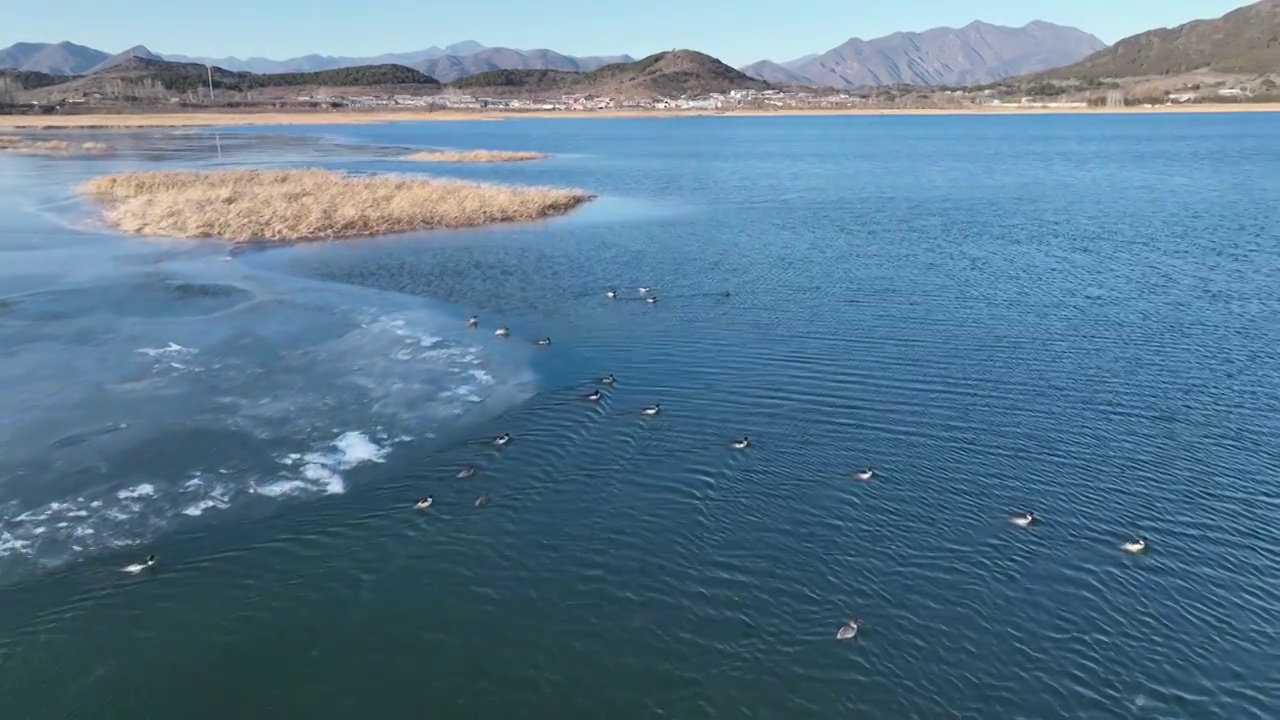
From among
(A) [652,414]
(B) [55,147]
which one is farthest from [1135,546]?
(B) [55,147]

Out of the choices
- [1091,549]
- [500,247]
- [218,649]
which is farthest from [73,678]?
[500,247]

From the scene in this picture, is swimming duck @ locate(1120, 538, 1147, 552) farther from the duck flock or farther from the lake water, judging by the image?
the lake water

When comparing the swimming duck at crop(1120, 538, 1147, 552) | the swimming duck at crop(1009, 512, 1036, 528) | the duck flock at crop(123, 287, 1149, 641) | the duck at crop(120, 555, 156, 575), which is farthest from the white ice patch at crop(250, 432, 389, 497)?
the swimming duck at crop(1120, 538, 1147, 552)

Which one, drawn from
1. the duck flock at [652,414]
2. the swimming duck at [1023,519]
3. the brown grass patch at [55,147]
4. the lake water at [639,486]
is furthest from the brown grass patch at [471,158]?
the swimming duck at [1023,519]

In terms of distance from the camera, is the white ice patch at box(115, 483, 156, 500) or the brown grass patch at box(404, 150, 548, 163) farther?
the brown grass patch at box(404, 150, 548, 163)

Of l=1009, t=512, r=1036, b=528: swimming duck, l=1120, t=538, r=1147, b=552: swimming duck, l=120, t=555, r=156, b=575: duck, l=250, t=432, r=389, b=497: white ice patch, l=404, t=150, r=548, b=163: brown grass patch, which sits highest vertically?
l=404, t=150, r=548, b=163: brown grass patch

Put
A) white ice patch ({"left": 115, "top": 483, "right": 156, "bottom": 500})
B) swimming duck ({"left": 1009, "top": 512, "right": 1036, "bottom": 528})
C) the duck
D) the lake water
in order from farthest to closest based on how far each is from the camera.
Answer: white ice patch ({"left": 115, "top": 483, "right": 156, "bottom": 500}), swimming duck ({"left": 1009, "top": 512, "right": 1036, "bottom": 528}), the duck, the lake water

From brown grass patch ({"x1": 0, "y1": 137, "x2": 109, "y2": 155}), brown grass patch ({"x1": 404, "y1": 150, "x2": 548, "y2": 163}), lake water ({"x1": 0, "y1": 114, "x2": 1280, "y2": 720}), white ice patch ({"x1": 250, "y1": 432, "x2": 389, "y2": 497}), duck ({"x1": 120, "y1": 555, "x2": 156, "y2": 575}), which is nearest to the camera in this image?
lake water ({"x1": 0, "y1": 114, "x2": 1280, "y2": 720})

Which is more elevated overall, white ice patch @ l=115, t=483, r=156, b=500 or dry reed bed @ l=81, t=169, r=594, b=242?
dry reed bed @ l=81, t=169, r=594, b=242
